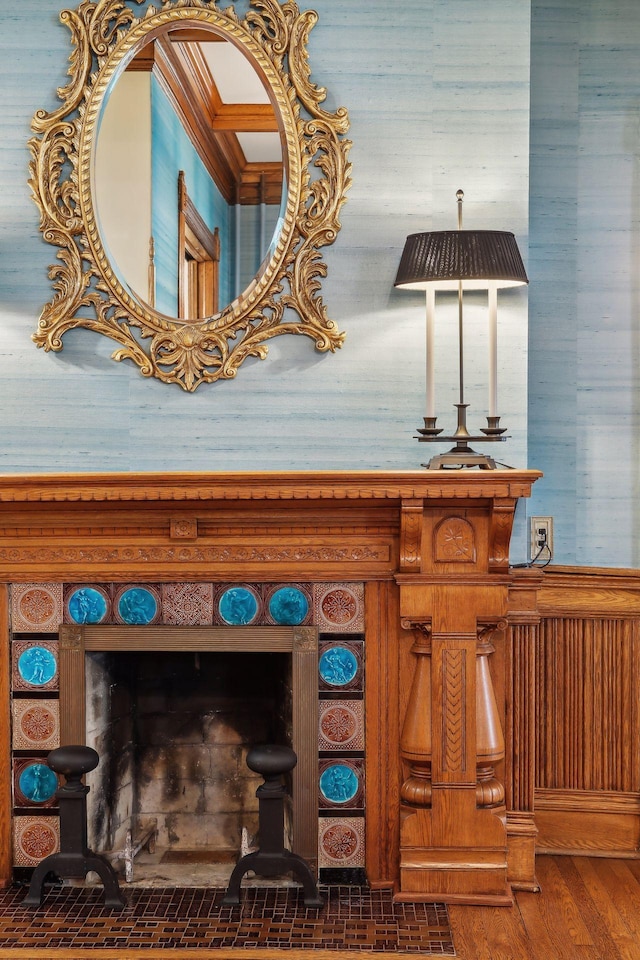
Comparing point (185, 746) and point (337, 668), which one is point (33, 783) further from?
point (337, 668)

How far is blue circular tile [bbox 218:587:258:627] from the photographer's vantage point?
9.27 feet

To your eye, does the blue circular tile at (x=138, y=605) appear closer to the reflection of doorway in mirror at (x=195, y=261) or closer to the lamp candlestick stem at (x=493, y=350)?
the reflection of doorway in mirror at (x=195, y=261)

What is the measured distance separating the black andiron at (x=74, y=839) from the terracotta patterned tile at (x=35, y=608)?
37 centimetres

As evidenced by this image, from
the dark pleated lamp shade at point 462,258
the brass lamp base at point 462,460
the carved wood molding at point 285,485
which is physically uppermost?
the dark pleated lamp shade at point 462,258

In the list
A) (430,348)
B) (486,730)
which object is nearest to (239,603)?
(486,730)

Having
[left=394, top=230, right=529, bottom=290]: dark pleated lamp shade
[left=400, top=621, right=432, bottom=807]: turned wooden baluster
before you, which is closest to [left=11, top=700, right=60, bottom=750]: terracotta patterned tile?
[left=400, top=621, right=432, bottom=807]: turned wooden baluster

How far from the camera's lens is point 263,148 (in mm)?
2896

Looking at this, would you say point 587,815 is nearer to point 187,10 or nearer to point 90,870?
point 90,870

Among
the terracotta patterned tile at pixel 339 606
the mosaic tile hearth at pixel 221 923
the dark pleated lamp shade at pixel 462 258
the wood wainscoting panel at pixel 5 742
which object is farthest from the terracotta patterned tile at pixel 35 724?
the dark pleated lamp shade at pixel 462 258

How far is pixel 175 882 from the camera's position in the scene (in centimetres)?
284

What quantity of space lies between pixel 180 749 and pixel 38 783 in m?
0.44

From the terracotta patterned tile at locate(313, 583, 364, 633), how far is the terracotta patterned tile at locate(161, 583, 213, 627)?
32 centimetres

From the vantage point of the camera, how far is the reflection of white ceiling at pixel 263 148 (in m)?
2.89

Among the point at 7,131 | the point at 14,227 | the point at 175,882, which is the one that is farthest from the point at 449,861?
the point at 7,131
